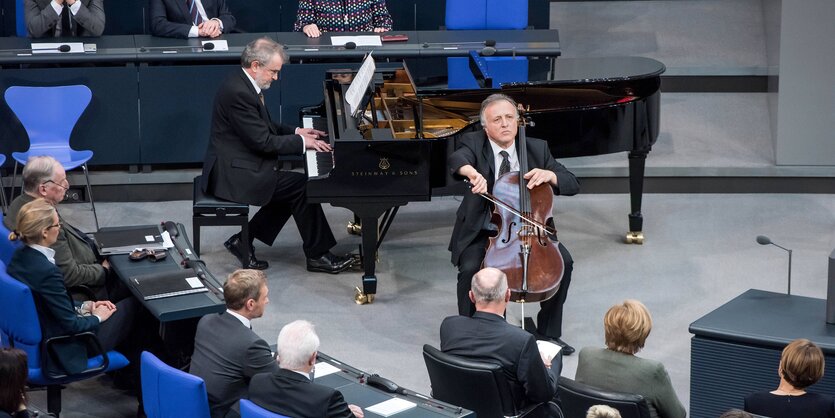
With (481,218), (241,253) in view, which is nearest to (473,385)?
(481,218)

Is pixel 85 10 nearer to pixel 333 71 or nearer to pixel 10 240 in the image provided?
pixel 333 71

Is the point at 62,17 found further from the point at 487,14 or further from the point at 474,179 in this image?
the point at 474,179

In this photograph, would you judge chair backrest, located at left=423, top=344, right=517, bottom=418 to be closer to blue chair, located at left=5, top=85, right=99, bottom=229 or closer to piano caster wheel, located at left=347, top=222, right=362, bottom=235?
piano caster wheel, located at left=347, top=222, right=362, bottom=235

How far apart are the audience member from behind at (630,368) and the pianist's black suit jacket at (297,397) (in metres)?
1.07

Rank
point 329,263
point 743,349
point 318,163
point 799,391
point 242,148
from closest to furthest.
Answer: point 799,391, point 743,349, point 318,163, point 242,148, point 329,263

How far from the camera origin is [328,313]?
765 cm

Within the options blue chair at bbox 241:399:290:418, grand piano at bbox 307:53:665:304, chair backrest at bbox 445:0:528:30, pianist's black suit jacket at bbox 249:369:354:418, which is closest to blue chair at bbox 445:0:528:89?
chair backrest at bbox 445:0:528:30

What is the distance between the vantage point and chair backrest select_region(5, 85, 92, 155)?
30.0 ft

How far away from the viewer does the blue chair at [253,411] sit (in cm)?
456

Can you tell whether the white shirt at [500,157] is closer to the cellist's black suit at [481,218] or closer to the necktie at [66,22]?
the cellist's black suit at [481,218]

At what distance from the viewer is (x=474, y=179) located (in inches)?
266

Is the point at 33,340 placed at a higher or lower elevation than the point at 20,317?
lower

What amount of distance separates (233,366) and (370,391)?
576 mm

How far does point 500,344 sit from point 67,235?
2.54 m
